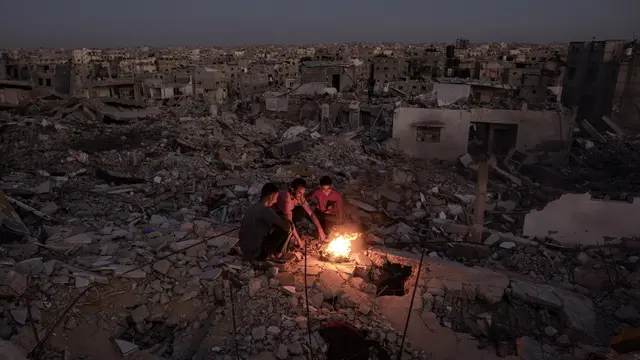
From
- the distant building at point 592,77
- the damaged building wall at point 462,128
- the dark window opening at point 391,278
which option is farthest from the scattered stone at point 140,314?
the distant building at point 592,77

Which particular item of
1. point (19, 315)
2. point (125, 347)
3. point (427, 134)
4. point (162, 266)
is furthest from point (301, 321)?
point (427, 134)

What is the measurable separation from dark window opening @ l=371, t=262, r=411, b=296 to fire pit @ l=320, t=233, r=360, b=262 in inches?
19.6

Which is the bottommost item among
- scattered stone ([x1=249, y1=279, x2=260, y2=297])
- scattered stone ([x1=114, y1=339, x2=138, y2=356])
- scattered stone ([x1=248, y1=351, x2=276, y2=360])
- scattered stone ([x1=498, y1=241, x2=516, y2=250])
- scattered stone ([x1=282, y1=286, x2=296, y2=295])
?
scattered stone ([x1=498, y1=241, x2=516, y2=250])

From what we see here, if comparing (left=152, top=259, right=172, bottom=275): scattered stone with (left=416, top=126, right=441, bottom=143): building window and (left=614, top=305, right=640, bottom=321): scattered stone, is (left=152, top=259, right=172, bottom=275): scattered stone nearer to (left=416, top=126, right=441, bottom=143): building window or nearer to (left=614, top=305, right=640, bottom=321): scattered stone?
(left=614, top=305, right=640, bottom=321): scattered stone

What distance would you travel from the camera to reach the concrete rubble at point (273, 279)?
423cm

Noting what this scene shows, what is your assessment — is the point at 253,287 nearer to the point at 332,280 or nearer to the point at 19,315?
the point at 332,280

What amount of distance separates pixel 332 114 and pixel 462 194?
10.4 metres

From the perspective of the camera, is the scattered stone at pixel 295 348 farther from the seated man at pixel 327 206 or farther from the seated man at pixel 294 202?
the seated man at pixel 327 206

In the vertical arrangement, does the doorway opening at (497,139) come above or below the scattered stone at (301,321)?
below

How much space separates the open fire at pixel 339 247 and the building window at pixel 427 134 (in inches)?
399

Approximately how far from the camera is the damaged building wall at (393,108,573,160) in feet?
51.6

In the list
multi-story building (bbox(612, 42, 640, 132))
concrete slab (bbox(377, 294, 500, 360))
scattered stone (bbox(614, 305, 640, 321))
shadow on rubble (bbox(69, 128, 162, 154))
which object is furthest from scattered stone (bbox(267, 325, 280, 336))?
multi-story building (bbox(612, 42, 640, 132))

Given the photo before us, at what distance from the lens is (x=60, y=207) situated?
8406 millimetres

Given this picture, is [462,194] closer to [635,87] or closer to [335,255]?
→ [335,255]
